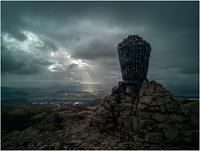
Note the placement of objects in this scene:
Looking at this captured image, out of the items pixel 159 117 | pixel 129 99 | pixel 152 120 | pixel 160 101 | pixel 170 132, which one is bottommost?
pixel 170 132

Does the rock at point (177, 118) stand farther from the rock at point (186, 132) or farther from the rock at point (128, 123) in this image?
the rock at point (128, 123)

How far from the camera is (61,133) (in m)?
9.21

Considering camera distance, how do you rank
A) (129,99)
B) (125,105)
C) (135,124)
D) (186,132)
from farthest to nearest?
(129,99), (125,105), (135,124), (186,132)

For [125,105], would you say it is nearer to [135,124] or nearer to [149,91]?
[135,124]

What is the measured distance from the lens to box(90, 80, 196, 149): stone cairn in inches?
263

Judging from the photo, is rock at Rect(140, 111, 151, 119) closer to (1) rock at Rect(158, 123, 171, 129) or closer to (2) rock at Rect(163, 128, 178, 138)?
(1) rock at Rect(158, 123, 171, 129)

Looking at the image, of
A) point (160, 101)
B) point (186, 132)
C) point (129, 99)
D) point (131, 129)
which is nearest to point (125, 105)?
point (129, 99)

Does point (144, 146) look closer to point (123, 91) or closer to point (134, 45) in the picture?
point (123, 91)

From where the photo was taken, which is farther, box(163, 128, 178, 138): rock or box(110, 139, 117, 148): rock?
box(110, 139, 117, 148): rock

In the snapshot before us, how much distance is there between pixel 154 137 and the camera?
22.4 ft

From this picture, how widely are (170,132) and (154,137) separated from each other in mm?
1021

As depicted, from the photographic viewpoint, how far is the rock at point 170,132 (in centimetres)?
670

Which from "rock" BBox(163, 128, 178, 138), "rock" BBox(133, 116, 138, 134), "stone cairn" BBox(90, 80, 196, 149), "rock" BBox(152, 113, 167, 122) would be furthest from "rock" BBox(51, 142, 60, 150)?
"rock" BBox(163, 128, 178, 138)

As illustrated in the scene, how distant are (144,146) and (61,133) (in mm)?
6454
